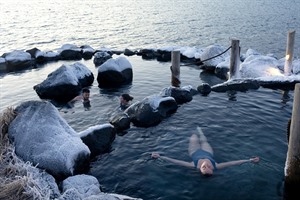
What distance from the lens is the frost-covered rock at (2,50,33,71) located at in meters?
21.9

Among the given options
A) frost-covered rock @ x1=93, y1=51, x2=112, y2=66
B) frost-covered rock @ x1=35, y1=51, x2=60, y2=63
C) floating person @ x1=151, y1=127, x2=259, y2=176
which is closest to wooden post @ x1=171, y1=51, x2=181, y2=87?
floating person @ x1=151, y1=127, x2=259, y2=176

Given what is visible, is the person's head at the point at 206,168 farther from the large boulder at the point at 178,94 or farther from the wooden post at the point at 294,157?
the large boulder at the point at 178,94

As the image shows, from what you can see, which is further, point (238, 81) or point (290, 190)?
point (238, 81)

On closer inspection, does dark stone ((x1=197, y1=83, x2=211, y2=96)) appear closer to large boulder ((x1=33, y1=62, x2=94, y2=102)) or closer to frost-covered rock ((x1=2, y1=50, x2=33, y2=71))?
large boulder ((x1=33, y1=62, x2=94, y2=102))

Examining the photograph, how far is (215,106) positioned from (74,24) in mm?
33717

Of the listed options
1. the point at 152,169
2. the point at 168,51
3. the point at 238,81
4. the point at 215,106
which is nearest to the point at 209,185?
the point at 152,169

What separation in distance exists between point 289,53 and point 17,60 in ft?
58.5

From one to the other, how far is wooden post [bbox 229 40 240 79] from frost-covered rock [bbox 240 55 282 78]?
1296 mm

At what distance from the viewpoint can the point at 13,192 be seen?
23.0ft

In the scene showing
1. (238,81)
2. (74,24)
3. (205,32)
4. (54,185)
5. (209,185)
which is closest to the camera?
(54,185)

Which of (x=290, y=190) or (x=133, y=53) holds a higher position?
(x=133, y=53)

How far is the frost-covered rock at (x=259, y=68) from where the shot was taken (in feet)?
57.6

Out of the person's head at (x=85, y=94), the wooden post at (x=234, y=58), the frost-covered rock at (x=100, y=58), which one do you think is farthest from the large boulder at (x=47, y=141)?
the frost-covered rock at (x=100, y=58)

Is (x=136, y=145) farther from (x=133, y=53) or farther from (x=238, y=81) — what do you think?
(x=133, y=53)
